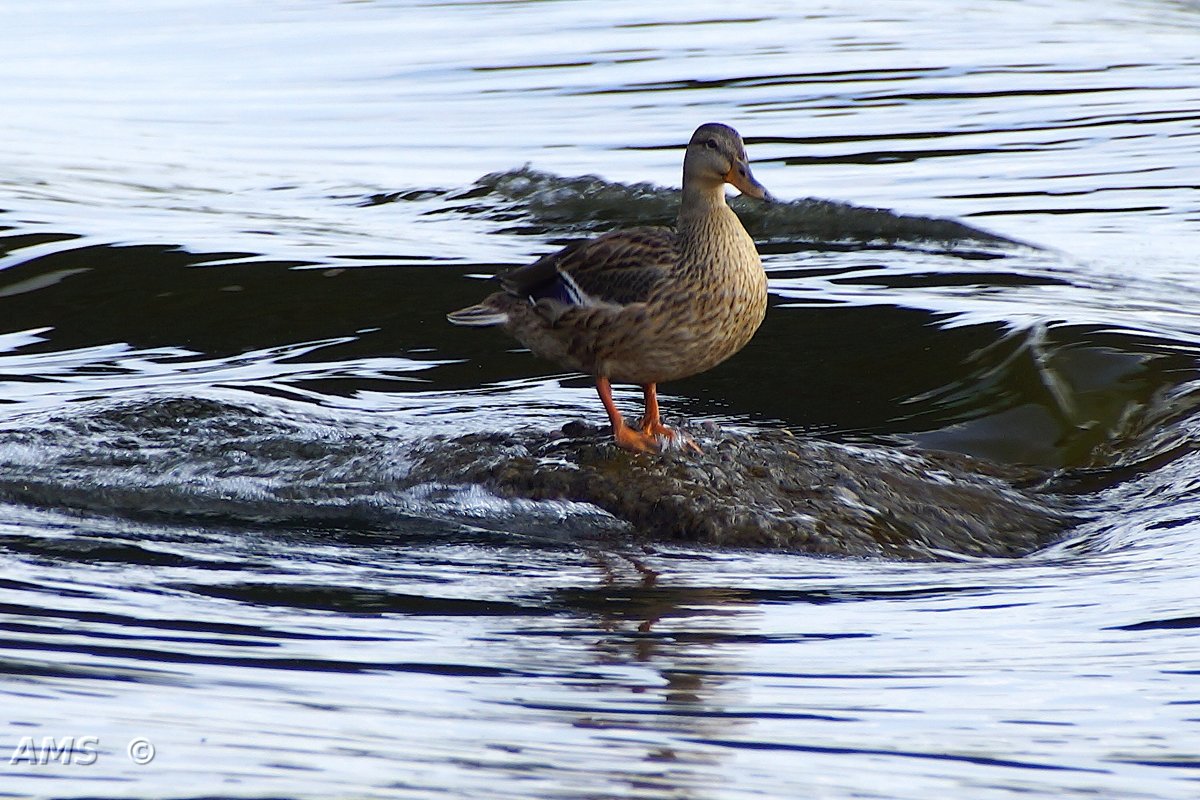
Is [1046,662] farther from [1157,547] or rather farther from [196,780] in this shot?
[196,780]

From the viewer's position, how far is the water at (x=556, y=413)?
372 centimetres

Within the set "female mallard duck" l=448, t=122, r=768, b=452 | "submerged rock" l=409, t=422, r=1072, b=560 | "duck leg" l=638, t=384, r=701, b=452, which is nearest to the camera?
"submerged rock" l=409, t=422, r=1072, b=560

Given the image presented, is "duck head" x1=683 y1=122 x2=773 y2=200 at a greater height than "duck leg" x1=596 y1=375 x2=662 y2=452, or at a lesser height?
greater

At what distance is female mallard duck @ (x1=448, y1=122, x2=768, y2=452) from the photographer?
20.2 feet

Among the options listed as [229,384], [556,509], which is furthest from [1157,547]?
[229,384]

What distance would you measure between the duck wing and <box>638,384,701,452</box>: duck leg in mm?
454

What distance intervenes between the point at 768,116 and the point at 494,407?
7.37 m

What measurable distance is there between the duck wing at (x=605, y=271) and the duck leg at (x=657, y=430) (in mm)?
454

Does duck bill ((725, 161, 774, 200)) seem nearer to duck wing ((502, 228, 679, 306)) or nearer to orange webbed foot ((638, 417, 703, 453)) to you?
duck wing ((502, 228, 679, 306))

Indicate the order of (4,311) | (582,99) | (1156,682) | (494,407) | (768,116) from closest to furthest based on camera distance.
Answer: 1. (1156,682)
2. (494,407)
3. (4,311)
4. (768,116)
5. (582,99)

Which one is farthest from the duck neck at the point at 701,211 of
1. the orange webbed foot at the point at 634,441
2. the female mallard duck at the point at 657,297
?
the orange webbed foot at the point at 634,441

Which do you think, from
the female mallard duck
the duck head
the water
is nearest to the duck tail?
the female mallard duck

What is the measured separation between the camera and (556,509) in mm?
5926

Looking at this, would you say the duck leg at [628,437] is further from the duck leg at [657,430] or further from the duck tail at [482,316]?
the duck tail at [482,316]
